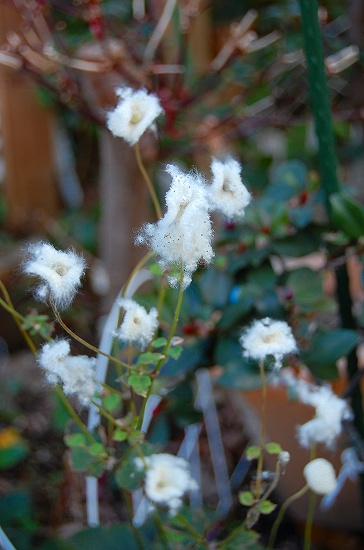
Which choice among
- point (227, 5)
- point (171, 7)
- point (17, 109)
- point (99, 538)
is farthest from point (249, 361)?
point (17, 109)

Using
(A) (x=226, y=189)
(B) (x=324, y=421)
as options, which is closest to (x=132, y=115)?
(A) (x=226, y=189)

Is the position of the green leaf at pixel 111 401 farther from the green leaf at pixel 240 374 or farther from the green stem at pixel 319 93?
the green stem at pixel 319 93

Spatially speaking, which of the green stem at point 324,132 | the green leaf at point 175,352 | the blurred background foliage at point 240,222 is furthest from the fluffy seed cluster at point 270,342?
the green stem at point 324,132

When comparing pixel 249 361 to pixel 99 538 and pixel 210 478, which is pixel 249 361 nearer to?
pixel 99 538

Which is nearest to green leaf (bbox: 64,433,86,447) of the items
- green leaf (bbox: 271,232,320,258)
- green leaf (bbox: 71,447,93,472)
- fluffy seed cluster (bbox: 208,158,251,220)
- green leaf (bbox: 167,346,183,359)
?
green leaf (bbox: 71,447,93,472)

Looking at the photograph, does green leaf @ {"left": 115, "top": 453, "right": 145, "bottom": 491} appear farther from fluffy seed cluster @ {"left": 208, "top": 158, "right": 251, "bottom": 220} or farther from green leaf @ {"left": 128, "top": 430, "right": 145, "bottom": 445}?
fluffy seed cluster @ {"left": 208, "top": 158, "right": 251, "bottom": 220}

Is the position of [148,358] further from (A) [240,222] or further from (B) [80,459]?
(A) [240,222]

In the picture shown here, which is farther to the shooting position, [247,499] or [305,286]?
[305,286]
